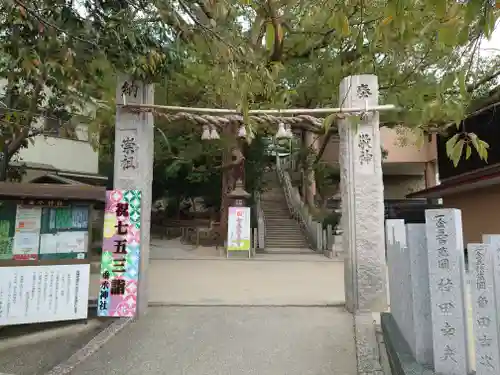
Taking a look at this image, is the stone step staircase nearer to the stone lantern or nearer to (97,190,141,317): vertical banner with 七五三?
the stone lantern

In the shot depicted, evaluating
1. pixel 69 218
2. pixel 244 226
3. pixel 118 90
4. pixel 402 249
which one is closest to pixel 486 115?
pixel 244 226

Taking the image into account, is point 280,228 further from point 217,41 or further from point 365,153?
point 217,41

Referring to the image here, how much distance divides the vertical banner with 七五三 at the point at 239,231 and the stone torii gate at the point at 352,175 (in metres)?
7.46

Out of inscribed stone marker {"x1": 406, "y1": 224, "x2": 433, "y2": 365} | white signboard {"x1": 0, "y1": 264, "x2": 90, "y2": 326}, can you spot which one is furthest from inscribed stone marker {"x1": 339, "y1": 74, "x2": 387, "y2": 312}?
white signboard {"x1": 0, "y1": 264, "x2": 90, "y2": 326}

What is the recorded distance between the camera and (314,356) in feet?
13.6

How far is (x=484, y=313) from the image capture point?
2807 mm

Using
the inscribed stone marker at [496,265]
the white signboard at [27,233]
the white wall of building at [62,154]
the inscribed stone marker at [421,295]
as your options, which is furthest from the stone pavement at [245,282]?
the white wall of building at [62,154]

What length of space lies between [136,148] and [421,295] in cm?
438

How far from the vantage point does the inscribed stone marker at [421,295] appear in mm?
3330

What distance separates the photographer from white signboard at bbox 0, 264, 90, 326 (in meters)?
4.87

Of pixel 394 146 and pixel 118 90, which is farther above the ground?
pixel 394 146

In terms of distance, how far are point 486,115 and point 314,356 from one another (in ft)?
42.4

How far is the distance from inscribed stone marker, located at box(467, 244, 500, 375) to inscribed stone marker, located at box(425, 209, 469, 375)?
0.63ft

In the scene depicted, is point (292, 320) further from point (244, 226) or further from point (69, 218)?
point (244, 226)
